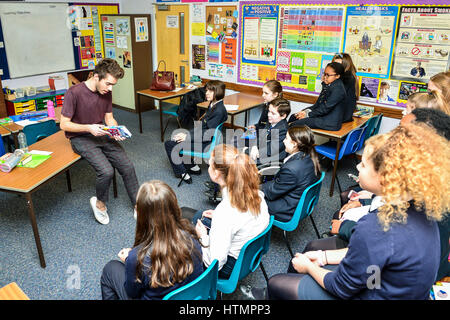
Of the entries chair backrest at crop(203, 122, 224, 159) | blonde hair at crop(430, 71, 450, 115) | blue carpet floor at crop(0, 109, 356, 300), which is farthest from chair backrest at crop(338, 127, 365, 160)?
chair backrest at crop(203, 122, 224, 159)

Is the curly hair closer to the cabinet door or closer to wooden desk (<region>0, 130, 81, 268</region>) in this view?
wooden desk (<region>0, 130, 81, 268</region>)

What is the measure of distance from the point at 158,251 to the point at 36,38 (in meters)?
5.54

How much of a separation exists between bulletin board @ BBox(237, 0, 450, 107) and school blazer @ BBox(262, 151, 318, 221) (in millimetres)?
2308

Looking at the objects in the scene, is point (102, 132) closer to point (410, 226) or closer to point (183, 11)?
point (410, 226)

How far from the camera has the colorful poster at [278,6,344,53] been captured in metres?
4.37

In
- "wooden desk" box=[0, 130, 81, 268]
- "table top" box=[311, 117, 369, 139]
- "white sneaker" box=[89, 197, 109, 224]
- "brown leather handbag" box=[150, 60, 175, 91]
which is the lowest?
"white sneaker" box=[89, 197, 109, 224]

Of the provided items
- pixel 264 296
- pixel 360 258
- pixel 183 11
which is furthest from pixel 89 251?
pixel 183 11

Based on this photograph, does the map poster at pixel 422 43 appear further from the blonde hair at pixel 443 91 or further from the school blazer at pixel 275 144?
the school blazer at pixel 275 144

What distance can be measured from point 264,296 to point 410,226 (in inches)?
39.3

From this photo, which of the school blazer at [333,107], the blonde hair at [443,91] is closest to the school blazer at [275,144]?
the school blazer at [333,107]

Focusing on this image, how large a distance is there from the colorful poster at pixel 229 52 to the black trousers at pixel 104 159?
9.44 ft

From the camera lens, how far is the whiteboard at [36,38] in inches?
208

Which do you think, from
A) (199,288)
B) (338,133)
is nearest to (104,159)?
(199,288)
